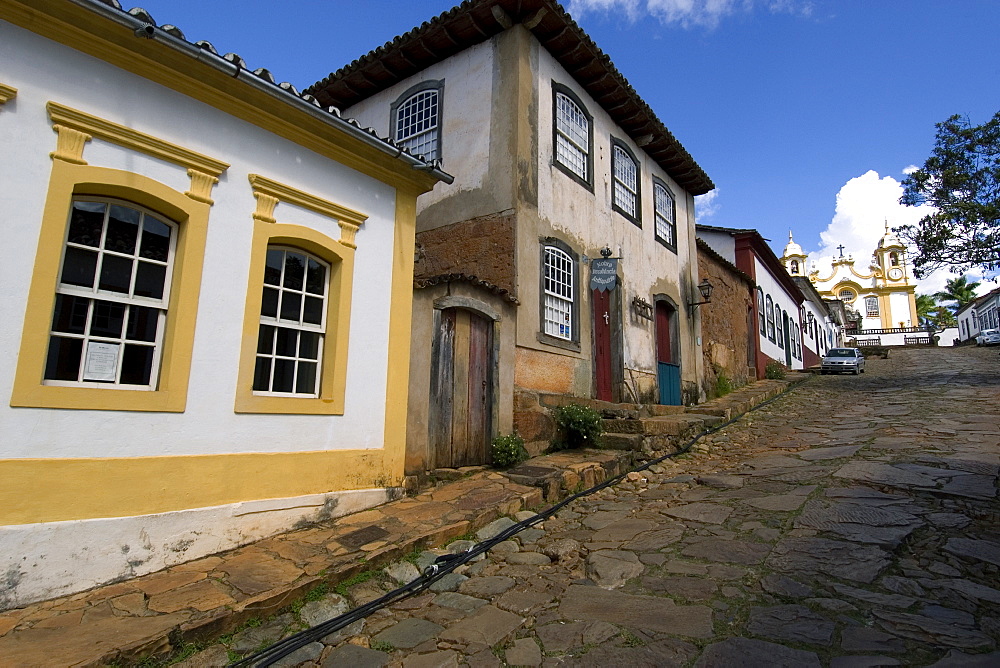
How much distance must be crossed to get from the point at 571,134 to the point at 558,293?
3.14 meters

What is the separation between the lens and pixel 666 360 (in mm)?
12820

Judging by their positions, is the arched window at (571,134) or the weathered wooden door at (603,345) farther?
the weathered wooden door at (603,345)

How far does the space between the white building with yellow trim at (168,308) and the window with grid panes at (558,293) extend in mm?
3865

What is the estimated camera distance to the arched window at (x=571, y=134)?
9922 millimetres

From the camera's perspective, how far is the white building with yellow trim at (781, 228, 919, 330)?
51750 millimetres

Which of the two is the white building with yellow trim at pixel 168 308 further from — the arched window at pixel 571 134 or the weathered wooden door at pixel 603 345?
the weathered wooden door at pixel 603 345

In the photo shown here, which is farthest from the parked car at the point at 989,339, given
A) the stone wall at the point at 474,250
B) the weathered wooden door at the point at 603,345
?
the stone wall at the point at 474,250

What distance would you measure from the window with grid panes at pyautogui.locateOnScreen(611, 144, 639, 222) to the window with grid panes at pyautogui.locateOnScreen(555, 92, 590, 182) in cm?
106

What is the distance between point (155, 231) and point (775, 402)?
13.4 metres

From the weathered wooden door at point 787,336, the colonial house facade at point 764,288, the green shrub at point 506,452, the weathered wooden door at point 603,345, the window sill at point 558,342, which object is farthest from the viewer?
the weathered wooden door at point 787,336

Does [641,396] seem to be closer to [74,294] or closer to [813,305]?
[74,294]

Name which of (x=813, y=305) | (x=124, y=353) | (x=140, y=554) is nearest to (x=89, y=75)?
(x=124, y=353)

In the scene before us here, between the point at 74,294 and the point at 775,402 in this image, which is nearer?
the point at 74,294

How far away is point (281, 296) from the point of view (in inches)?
207
